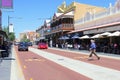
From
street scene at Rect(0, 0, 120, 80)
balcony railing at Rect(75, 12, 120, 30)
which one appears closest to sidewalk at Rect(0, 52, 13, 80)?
street scene at Rect(0, 0, 120, 80)

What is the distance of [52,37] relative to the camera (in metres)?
111

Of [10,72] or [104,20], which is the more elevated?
[104,20]

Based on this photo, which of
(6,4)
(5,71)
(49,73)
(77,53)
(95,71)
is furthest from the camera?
(77,53)

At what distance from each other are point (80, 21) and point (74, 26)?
21.7ft

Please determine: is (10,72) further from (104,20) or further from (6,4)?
(104,20)

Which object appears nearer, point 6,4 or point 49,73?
point 49,73

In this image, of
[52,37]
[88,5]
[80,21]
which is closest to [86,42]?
[80,21]

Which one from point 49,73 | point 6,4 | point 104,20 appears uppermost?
point 104,20

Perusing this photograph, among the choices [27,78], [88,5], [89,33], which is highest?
[88,5]

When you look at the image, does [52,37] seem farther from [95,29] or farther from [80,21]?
[95,29]

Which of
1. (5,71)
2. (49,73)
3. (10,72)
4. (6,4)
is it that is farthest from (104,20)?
(10,72)

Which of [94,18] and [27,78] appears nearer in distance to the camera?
[27,78]

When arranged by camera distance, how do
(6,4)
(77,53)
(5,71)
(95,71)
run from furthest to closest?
(77,53), (6,4), (5,71), (95,71)

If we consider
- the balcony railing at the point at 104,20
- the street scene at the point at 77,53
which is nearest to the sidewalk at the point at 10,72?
the street scene at the point at 77,53
